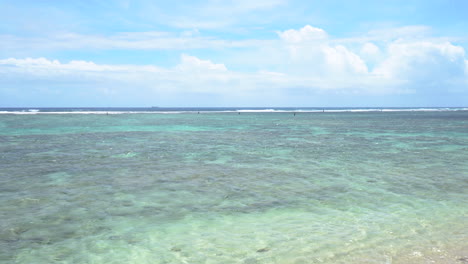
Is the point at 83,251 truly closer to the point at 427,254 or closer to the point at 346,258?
the point at 346,258

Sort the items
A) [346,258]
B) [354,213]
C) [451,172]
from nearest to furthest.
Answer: [346,258] → [354,213] → [451,172]

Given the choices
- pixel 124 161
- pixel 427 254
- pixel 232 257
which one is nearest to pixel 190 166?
pixel 124 161

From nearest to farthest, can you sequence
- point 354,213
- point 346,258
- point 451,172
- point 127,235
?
point 346,258 < point 127,235 < point 354,213 < point 451,172

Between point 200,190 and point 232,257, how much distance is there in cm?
632

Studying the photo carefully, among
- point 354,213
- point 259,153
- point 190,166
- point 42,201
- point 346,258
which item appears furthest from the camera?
point 259,153

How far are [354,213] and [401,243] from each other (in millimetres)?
2496

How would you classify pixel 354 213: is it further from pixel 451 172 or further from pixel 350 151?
pixel 350 151

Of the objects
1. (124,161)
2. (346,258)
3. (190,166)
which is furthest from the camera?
(124,161)

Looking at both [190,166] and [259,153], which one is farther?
[259,153]

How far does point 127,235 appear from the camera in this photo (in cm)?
901

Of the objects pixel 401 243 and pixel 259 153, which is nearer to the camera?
pixel 401 243

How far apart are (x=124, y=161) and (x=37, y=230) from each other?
11982 millimetres

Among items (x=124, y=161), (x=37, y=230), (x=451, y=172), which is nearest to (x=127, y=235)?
(x=37, y=230)

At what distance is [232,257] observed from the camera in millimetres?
7723
